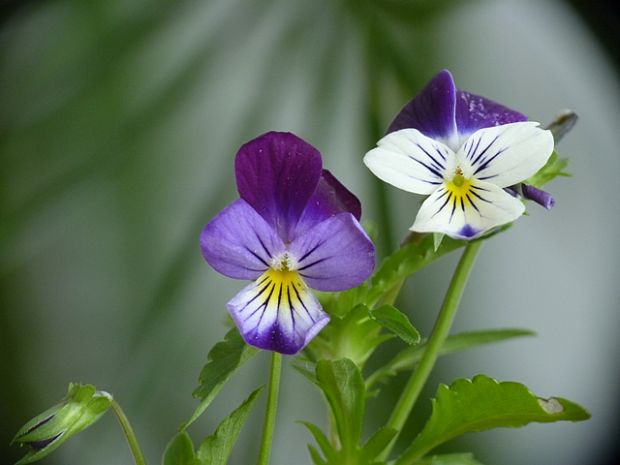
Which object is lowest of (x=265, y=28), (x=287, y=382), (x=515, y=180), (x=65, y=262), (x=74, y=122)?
(x=287, y=382)

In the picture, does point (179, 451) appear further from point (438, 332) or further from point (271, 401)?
point (438, 332)

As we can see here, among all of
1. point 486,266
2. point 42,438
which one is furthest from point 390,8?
point 42,438

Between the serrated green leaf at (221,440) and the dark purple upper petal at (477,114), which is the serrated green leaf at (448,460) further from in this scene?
the dark purple upper petal at (477,114)

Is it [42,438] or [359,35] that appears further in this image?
[359,35]

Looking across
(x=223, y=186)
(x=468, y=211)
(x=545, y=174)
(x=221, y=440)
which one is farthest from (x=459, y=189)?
(x=223, y=186)

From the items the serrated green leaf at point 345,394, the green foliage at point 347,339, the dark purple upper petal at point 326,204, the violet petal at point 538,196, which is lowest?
the serrated green leaf at point 345,394

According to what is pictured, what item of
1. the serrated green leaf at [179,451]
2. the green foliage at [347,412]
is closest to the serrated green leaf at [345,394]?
the green foliage at [347,412]

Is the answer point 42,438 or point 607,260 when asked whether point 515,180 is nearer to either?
point 42,438
